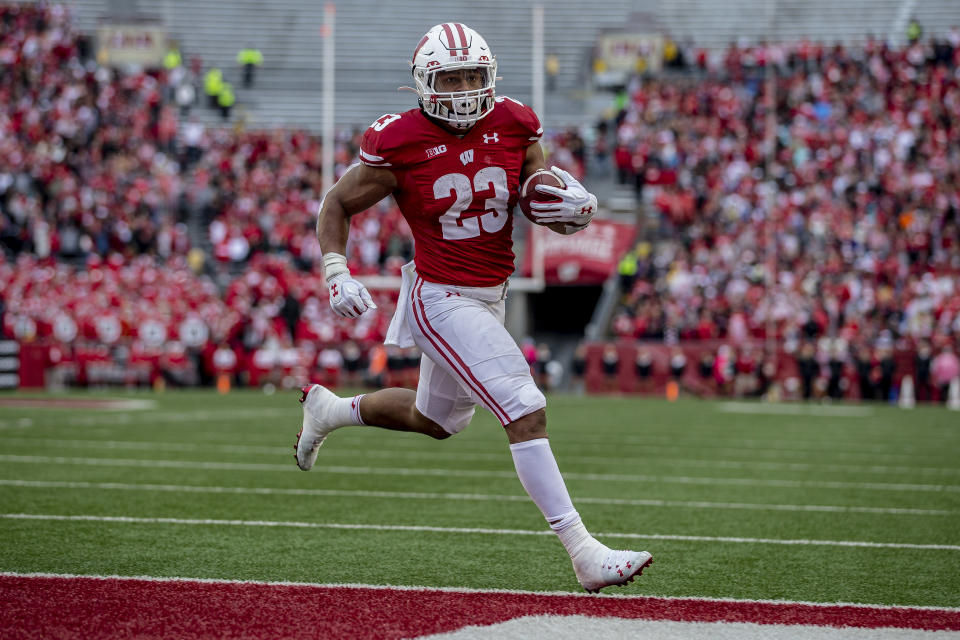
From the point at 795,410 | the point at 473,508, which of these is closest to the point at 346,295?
the point at 473,508

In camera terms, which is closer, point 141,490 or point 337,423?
point 337,423

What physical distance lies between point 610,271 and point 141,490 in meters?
17.6

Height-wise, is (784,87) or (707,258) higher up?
(784,87)

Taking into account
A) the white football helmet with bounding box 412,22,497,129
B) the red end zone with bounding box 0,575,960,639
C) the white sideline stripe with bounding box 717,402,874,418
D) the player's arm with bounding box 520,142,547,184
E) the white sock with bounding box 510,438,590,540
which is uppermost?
the white football helmet with bounding box 412,22,497,129

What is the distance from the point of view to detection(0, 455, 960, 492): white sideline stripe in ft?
27.7

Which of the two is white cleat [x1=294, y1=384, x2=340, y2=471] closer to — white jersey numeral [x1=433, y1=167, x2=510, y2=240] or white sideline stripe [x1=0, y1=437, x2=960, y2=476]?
white jersey numeral [x1=433, y1=167, x2=510, y2=240]

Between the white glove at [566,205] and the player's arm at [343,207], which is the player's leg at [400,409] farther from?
the white glove at [566,205]

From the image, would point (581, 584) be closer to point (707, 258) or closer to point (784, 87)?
point (707, 258)

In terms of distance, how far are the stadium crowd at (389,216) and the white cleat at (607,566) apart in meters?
18.7

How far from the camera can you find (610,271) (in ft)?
79.9

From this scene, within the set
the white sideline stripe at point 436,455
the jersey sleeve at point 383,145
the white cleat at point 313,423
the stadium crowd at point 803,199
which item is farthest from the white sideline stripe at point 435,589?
the stadium crowd at point 803,199

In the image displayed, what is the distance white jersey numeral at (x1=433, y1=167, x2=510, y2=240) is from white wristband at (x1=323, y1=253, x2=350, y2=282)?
1.39ft

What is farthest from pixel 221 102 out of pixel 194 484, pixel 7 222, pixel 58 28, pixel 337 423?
pixel 337 423

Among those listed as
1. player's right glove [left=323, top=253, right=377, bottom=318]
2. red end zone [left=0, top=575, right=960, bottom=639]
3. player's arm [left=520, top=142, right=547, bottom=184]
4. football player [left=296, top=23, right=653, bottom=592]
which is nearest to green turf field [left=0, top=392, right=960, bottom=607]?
red end zone [left=0, top=575, right=960, bottom=639]
